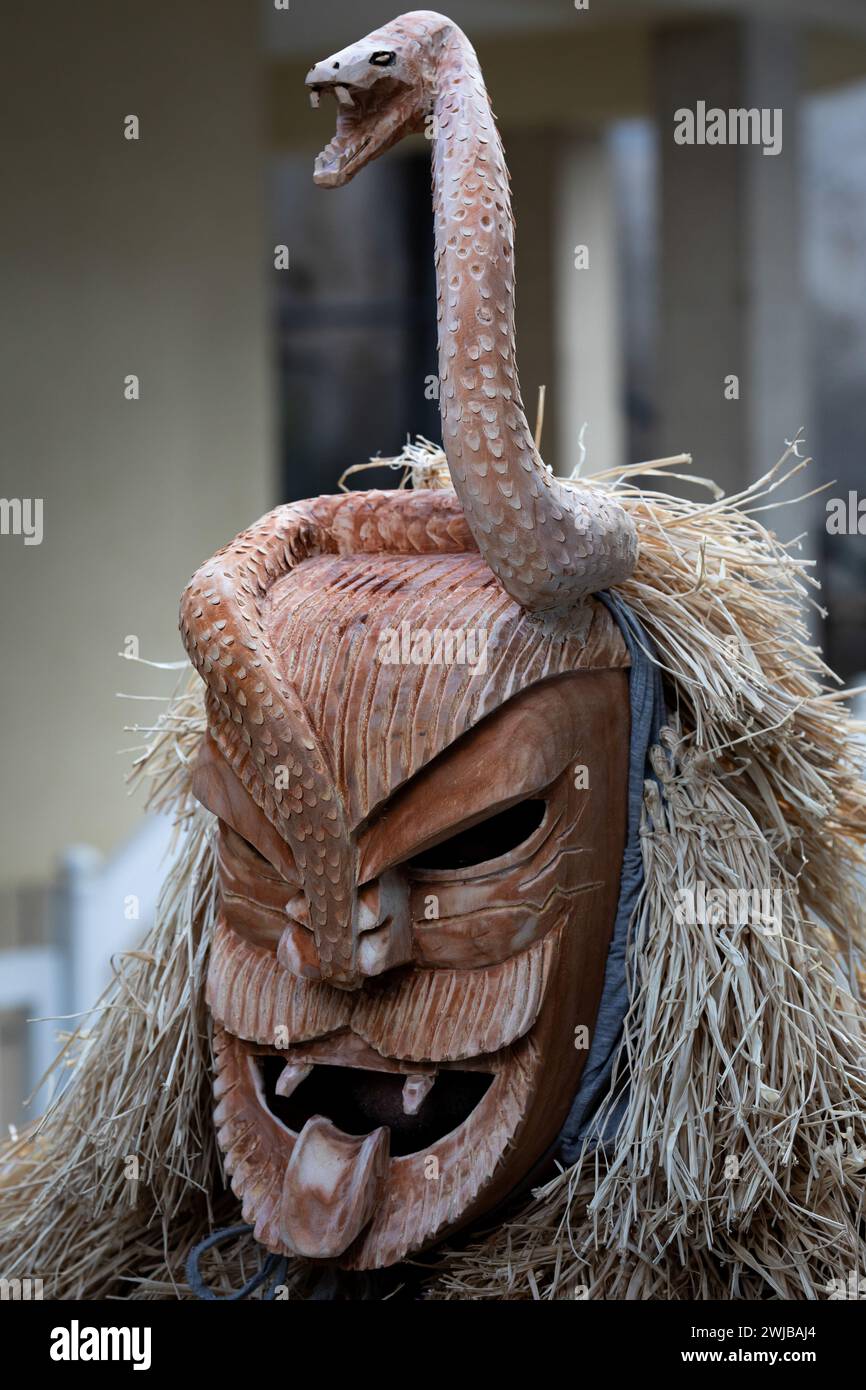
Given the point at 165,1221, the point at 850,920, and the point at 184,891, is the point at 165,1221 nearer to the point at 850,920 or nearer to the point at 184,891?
the point at 184,891

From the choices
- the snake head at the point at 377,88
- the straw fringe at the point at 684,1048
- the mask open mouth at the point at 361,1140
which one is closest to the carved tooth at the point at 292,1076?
the mask open mouth at the point at 361,1140

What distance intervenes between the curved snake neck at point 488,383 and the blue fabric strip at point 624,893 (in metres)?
0.09

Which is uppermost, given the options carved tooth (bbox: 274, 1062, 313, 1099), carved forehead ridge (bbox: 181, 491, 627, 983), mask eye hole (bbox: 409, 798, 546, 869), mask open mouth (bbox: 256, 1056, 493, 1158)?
carved forehead ridge (bbox: 181, 491, 627, 983)

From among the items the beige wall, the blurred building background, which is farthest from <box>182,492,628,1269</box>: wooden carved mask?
the beige wall

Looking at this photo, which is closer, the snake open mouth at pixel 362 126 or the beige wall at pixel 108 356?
the snake open mouth at pixel 362 126

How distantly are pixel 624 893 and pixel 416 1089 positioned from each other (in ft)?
0.51

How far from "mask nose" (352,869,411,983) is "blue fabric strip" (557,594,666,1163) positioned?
5.1 inches

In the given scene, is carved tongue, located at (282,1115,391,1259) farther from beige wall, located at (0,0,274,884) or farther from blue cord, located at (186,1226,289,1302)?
beige wall, located at (0,0,274,884)

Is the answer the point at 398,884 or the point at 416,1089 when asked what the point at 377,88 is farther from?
the point at 416,1089

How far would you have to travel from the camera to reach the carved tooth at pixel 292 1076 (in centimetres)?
85

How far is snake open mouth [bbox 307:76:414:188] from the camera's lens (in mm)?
838

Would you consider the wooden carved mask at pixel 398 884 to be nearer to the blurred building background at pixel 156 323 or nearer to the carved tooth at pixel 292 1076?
the carved tooth at pixel 292 1076

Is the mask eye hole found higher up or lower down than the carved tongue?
higher up

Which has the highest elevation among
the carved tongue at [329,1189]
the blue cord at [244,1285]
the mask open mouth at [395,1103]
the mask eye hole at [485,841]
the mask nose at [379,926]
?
the mask eye hole at [485,841]
